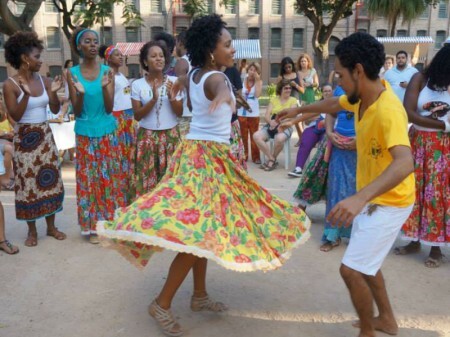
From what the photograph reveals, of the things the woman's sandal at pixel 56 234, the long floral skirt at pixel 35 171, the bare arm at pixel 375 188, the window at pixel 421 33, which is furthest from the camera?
the window at pixel 421 33

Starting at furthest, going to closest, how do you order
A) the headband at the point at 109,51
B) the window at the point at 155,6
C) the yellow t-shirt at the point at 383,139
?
1. the window at the point at 155,6
2. the headband at the point at 109,51
3. the yellow t-shirt at the point at 383,139

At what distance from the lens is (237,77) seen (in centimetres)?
687

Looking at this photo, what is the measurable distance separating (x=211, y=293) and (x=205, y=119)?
4.56ft

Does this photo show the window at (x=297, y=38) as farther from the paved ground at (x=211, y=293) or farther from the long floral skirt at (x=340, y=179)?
the paved ground at (x=211, y=293)

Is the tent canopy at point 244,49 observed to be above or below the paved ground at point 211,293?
above

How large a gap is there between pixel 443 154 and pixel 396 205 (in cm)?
172

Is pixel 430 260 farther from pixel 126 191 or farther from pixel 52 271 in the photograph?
pixel 52 271

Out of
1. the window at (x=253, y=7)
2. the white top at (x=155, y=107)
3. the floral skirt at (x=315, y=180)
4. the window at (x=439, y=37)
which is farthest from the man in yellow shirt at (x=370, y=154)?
the window at (x=439, y=37)

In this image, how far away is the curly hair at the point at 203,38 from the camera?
3008 mm

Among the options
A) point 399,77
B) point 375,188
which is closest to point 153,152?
point 375,188

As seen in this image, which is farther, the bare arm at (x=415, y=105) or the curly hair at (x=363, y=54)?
the bare arm at (x=415, y=105)

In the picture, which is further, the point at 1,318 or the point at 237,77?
the point at 237,77

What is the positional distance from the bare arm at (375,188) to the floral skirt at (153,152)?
280 cm

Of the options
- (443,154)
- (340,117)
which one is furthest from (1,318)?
(443,154)
